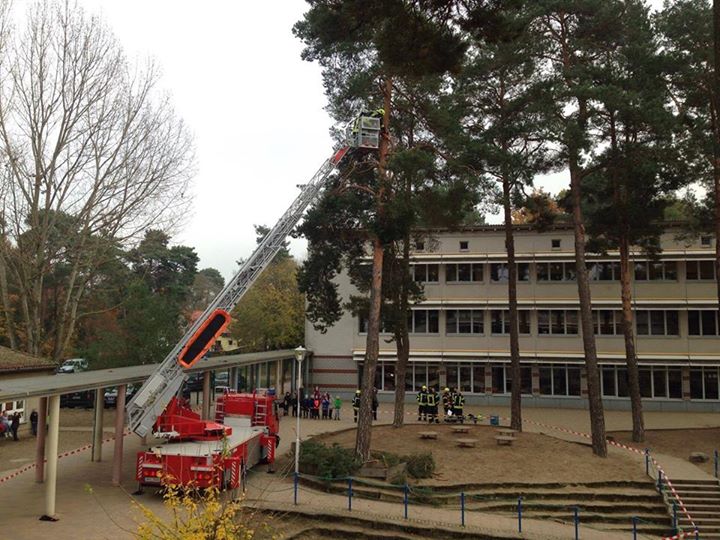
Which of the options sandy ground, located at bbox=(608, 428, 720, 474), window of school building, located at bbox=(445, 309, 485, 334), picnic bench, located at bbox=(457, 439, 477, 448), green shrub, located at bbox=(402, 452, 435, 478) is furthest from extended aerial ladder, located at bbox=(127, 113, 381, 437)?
window of school building, located at bbox=(445, 309, 485, 334)

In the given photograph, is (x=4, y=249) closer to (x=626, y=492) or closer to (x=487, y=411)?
(x=626, y=492)

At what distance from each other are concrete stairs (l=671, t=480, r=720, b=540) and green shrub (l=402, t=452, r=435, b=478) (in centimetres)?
633

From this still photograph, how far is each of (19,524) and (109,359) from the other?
18147mm

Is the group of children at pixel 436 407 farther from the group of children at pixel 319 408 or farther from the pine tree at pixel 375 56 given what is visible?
the pine tree at pixel 375 56

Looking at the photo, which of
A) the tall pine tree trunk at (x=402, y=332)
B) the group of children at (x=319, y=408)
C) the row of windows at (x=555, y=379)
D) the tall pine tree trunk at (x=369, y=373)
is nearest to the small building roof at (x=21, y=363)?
the group of children at (x=319, y=408)

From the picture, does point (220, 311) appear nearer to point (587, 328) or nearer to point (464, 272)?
point (587, 328)

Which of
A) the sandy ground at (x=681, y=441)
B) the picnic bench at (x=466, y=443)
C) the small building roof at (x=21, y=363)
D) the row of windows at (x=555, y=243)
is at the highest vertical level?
the row of windows at (x=555, y=243)

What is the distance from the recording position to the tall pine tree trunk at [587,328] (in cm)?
1977

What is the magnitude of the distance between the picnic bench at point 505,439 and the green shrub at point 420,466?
4.20 meters

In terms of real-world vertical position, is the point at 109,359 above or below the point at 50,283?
below

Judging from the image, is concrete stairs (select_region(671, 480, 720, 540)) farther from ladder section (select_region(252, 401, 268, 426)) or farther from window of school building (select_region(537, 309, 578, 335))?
window of school building (select_region(537, 309, 578, 335))

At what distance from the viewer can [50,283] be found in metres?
42.0

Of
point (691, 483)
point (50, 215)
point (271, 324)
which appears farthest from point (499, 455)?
point (271, 324)

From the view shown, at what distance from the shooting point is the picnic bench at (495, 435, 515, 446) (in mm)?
20484
